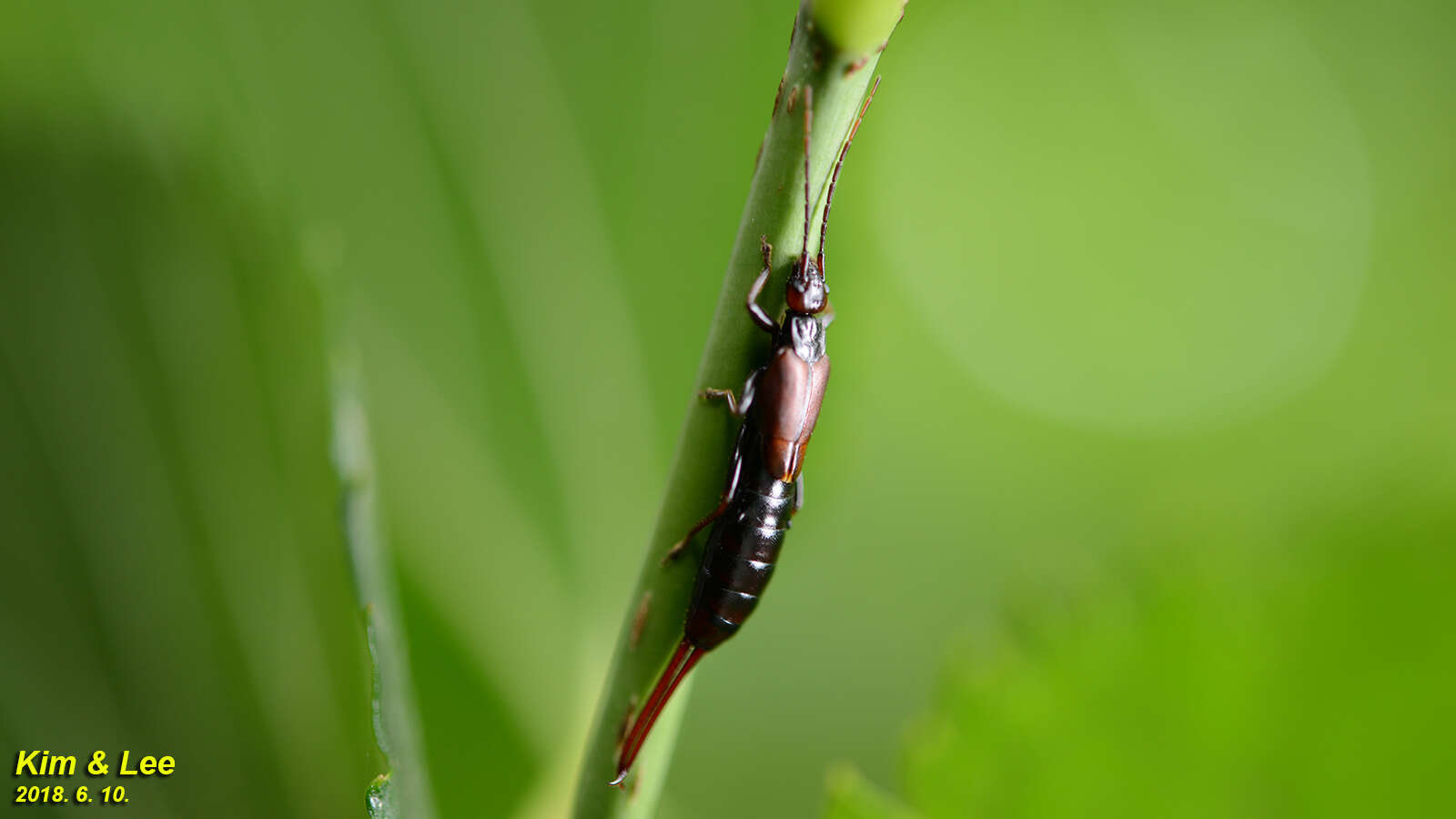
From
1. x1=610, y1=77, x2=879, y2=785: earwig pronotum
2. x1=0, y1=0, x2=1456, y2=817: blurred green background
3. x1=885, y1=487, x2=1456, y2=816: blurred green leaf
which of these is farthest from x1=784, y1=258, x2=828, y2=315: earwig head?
x1=885, y1=487, x2=1456, y2=816: blurred green leaf

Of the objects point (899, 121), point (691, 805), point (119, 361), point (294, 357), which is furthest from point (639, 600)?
point (899, 121)

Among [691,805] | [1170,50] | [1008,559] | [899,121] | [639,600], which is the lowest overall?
[691,805]

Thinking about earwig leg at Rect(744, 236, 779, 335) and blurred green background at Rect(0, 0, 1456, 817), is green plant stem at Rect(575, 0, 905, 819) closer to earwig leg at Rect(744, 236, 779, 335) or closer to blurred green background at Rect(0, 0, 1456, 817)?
earwig leg at Rect(744, 236, 779, 335)

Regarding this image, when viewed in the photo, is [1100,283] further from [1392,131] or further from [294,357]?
[294,357]

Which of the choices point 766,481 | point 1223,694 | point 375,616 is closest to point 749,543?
point 766,481

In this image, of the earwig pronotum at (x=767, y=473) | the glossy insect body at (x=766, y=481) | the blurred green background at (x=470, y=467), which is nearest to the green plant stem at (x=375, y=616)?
the blurred green background at (x=470, y=467)

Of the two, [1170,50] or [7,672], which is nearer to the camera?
[7,672]
